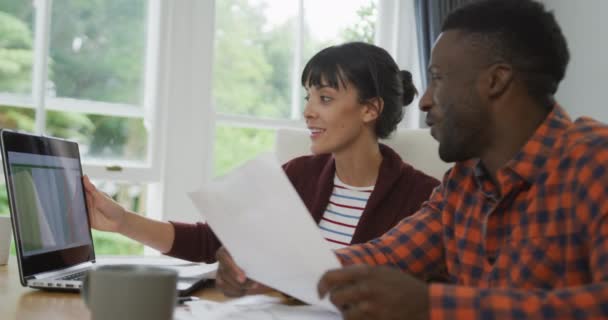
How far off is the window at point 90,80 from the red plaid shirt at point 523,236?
6.26 ft

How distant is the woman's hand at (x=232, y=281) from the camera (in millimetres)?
1144

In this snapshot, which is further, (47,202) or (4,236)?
(4,236)

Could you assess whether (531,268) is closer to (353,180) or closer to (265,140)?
(353,180)

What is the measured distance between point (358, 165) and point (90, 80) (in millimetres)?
1489

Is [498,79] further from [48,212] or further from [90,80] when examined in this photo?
[90,80]

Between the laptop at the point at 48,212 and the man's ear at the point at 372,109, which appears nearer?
the laptop at the point at 48,212

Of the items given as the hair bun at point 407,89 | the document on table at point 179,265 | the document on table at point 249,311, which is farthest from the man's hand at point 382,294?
the hair bun at point 407,89

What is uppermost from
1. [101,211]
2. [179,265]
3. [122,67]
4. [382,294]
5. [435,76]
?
[435,76]

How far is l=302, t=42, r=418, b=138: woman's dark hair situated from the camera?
1825 mm

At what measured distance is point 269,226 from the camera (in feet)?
2.78

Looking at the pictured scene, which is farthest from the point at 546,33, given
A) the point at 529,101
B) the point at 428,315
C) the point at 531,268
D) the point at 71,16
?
the point at 71,16

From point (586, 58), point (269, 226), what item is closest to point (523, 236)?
point (269, 226)

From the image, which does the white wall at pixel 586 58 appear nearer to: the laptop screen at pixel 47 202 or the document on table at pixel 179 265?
the document on table at pixel 179 265

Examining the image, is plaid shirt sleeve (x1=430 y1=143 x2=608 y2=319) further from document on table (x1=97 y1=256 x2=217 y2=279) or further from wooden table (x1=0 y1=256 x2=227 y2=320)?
document on table (x1=97 y1=256 x2=217 y2=279)
